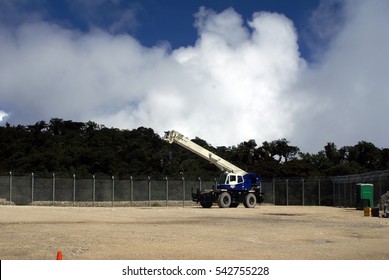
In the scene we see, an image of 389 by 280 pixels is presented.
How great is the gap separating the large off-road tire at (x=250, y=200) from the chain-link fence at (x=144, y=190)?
6687mm

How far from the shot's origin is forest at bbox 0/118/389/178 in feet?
201

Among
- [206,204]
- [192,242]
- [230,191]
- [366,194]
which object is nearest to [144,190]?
[206,204]

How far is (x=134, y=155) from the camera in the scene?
70.3 metres

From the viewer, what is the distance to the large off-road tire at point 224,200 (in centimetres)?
4023

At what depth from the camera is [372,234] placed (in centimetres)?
1831

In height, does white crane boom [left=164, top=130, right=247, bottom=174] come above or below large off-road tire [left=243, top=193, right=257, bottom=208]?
above

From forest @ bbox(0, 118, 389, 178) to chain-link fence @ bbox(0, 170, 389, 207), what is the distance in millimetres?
4296

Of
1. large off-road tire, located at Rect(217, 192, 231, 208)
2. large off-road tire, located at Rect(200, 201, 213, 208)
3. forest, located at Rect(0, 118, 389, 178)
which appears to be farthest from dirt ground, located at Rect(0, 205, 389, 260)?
forest, located at Rect(0, 118, 389, 178)

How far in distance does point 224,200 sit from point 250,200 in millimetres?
2308

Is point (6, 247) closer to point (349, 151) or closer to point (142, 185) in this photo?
point (142, 185)

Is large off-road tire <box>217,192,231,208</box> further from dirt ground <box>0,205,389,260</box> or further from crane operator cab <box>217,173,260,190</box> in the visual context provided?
dirt ground <box>0,205,389,260</box>

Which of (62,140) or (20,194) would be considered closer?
(20,194)
